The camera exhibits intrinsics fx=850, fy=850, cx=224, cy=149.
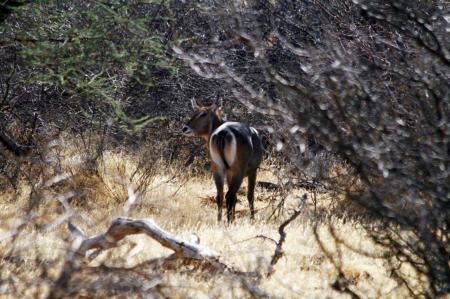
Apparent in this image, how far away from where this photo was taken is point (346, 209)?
1023 cm

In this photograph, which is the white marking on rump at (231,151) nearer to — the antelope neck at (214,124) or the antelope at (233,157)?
the antelope at (233,157)

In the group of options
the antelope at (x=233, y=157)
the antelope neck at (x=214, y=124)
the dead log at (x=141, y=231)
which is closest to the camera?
the dead log at (x=141, y=231)

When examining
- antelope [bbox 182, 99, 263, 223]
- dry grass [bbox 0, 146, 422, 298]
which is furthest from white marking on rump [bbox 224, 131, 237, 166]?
dry grass [bbox 0, 146, 422, 298]

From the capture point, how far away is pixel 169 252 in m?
7.23

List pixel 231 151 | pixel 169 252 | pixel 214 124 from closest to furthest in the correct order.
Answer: pixel 169 252
pixel 231 151
pixel 214 124

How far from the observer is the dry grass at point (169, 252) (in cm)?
516

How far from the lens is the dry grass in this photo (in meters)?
5.16

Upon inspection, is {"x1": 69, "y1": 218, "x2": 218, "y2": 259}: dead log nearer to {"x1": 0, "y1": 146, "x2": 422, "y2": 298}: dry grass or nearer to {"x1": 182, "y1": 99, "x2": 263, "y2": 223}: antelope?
{"x1": 0, "y1": 146, "x2": 422, "y2": 298}: dry grass

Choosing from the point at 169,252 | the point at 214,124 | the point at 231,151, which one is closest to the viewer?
the point at 169,252

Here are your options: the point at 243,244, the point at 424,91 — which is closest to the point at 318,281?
the point at 243,244

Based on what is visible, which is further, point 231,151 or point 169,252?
point 231,151

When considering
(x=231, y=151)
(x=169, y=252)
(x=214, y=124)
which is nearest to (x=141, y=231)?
(x=169, y=252)

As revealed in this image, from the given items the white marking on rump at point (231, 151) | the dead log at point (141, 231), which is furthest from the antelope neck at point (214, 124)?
the dead log at point (141, 231)

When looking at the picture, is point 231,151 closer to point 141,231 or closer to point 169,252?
point 169,252
